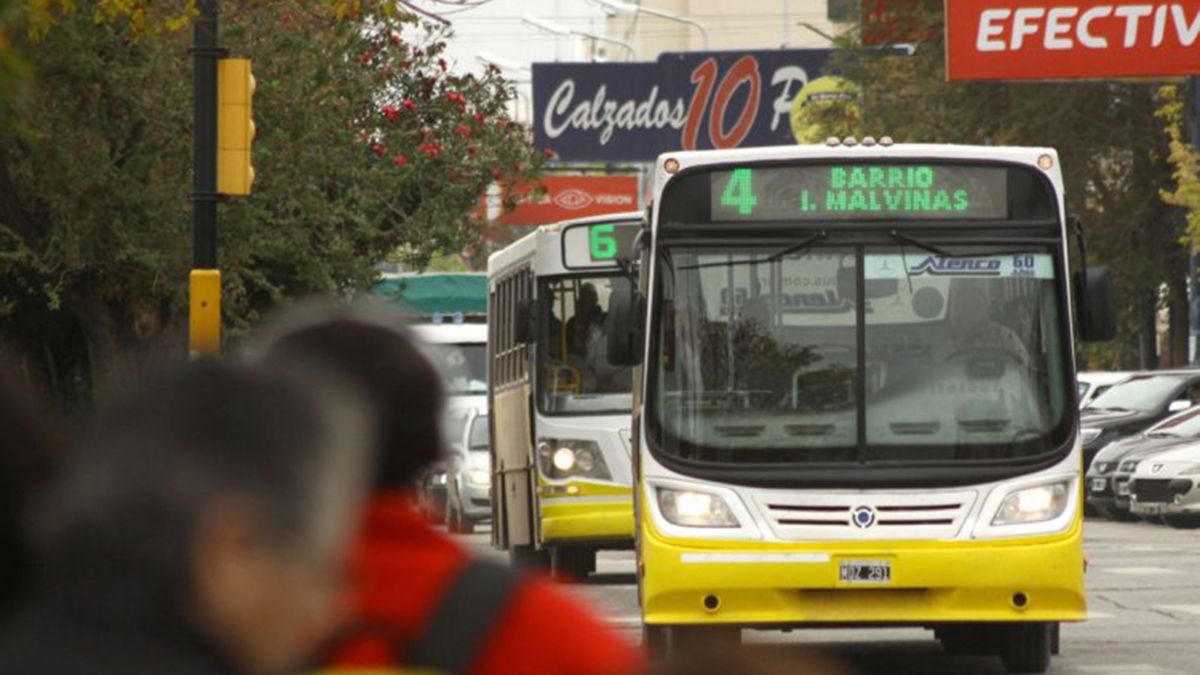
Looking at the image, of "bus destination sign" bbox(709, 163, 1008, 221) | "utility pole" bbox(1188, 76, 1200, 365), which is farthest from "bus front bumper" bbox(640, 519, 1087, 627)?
"utility pole" bbox(1188, 76, 1200, 365)

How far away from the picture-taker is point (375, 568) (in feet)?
Answer: 10.6

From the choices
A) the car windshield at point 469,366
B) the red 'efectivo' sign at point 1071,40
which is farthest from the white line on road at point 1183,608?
the red 'efectivo' sign at point 1071,40

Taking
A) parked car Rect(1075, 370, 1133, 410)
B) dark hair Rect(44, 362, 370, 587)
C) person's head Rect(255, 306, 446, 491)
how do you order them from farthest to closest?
parked car Rect(1075, 370, 1133, 410)
person's head Rect(255, 306, 446, 491)
dark hair Rect(44, 362, 370, 587)

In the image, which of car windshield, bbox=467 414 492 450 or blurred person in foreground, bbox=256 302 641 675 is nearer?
blurred person in foreground, bbox=256 302 641 675

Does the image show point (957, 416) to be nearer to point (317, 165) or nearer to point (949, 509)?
point (949, 509)

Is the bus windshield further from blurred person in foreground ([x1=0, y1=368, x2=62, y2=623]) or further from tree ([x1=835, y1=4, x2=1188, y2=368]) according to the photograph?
tree ([x1=835, y1=4, x2=1188, y2=368])

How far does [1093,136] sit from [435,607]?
44.2m

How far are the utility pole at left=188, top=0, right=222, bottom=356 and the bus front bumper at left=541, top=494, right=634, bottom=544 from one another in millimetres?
5684

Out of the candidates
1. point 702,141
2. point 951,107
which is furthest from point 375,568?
point 702,141

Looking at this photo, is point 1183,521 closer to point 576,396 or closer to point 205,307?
point 576,396

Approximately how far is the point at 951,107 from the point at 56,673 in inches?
1812

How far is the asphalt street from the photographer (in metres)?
15.8

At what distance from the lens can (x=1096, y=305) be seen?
13883 millimetres

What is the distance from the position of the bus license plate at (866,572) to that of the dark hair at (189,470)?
12.0 m
